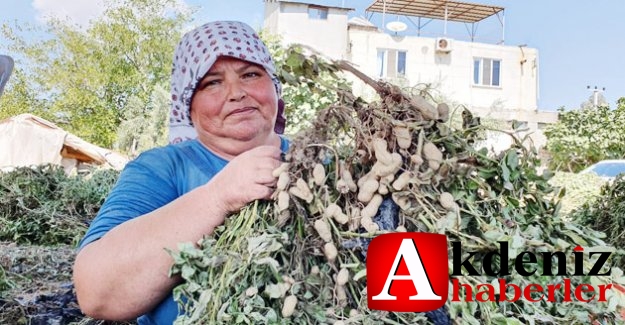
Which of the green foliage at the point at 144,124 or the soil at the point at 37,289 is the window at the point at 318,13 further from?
the soil at the point at 37,289

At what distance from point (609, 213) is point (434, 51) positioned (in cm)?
1543

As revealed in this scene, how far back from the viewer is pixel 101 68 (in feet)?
46.4

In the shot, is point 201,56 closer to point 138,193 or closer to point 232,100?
point 232,100

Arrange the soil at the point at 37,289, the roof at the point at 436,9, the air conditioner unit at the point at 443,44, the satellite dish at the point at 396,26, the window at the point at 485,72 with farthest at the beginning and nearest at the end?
1. the window at the point at 485,72
2. the air conditioner unit at the point at 443,44
3. the roof at the point at 436,9
4. the satellite dish at the point at 396,26
5. the soil at the point at 37,289

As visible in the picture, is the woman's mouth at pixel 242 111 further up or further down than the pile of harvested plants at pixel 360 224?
further up

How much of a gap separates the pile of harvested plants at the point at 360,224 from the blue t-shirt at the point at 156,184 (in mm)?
262

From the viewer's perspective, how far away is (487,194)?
0.79 metres

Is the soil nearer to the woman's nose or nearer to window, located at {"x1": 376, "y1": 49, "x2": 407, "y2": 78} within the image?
the woman's nose

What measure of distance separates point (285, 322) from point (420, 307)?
0.55 feet

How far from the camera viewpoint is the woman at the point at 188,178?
2.83ft

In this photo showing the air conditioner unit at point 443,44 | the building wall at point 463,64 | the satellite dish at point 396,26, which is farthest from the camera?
the building wall at point 463,64

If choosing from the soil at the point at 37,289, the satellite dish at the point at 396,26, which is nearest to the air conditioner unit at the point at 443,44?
the satellite dish at the point at 396,26

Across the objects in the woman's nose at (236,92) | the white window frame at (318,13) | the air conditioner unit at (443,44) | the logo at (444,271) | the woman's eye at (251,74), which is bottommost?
the logo at (444,271)

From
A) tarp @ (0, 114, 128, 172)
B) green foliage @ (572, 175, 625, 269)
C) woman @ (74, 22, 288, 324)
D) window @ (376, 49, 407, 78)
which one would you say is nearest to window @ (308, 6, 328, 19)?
window @ (376, 49, 407, 78)
